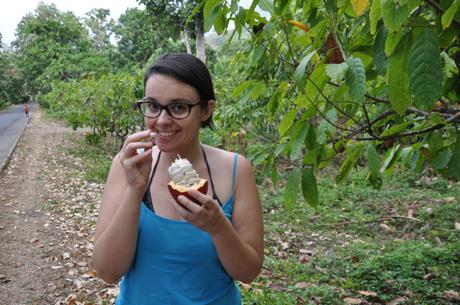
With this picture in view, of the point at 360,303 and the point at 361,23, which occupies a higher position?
the point at 361,23

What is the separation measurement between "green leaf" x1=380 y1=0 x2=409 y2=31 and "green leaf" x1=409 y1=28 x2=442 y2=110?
2.1 inches

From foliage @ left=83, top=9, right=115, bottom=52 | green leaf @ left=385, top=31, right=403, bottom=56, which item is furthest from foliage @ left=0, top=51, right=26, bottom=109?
green leaf @ left=385, top=31, right=403, bottom=56

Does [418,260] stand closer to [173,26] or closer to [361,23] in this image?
[361,23]

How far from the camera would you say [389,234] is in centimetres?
506

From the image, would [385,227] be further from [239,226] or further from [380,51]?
[380,51]

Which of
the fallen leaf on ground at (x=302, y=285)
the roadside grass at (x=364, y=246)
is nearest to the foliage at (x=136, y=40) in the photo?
the roadside grass at (x=364, y=246)

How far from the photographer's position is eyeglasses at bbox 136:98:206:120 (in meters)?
1.30

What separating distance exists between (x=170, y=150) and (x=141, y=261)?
36cm

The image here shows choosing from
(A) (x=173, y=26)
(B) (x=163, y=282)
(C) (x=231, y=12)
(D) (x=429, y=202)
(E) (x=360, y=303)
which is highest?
(A) (x=173, y=26)

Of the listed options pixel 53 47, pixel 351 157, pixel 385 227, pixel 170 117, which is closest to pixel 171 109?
pixel 170 117

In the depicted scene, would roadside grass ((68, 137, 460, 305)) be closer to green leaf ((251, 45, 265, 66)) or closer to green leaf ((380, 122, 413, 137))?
green leaf ((380, 122, 413, 137))

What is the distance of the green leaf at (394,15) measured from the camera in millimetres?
839

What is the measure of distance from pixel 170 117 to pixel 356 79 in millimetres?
542

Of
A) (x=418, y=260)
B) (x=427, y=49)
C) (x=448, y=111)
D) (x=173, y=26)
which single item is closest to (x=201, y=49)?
(x=173, y=26)
